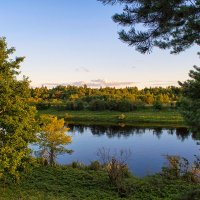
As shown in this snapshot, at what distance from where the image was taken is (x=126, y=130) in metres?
A: 87.5

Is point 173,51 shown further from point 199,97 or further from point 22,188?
point 22,188

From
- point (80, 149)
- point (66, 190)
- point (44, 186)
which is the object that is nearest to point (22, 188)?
point (44, 186)

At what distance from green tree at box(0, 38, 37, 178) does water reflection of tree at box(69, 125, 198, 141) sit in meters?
53.4

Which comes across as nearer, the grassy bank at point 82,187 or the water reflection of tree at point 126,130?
the grassy bank at point 82,187

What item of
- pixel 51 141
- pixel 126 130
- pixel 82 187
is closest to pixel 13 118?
pixel 82 187

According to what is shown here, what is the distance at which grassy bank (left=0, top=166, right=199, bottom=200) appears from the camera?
2216 cm

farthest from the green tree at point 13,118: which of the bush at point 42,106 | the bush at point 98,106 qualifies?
the bush at point 42,106

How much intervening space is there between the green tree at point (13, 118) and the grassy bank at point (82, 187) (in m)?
1.42

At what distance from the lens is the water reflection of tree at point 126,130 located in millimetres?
80006

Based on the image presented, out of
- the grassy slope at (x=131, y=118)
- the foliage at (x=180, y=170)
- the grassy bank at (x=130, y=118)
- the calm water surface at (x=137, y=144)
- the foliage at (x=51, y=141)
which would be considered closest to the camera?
the foliage at (x=180, y=170)

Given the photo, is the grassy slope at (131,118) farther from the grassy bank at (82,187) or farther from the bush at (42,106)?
the grassy bank at (82,187)

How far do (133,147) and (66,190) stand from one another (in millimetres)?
39743

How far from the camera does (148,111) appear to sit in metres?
127

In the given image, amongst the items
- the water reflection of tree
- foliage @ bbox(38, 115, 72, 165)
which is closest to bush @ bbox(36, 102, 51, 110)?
the water reflection of tree
